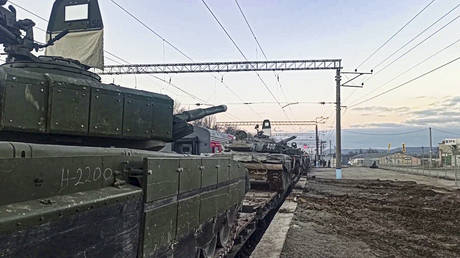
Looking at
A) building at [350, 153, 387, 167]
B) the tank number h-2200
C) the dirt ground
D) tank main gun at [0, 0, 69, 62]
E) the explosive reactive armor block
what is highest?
tank main gun at [0, 0, 69, 62]

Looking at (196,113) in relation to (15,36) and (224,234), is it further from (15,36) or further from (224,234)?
(15,36)

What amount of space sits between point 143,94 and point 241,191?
4.00m

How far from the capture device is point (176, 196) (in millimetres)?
4031

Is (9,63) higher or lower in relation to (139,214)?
higher

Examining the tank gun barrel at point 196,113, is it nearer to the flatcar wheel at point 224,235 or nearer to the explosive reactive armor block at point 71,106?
the explosive reactive armor block at point 71,106

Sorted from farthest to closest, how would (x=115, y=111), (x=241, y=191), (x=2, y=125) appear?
(x=241, y=191), (x=115, y=111), (x=2, y=125)

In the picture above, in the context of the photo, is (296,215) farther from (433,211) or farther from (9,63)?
(9,63)

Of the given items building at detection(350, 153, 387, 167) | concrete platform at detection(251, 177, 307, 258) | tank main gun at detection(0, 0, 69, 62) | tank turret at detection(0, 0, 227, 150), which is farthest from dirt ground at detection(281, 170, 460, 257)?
building at detection(350, 153, 387, 167)

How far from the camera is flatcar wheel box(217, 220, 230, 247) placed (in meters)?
6.56

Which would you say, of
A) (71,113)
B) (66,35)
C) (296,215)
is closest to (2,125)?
(71,113)

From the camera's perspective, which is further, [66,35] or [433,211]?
[433,211]

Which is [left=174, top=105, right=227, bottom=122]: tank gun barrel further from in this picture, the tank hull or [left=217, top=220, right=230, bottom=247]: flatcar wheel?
[left=217, top=220, right=230, bottom=247]: flatcar wheel

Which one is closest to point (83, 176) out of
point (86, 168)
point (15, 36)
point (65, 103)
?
point (86, 168)

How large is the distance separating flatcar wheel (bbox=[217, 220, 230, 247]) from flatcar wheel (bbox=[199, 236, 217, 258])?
31cm
